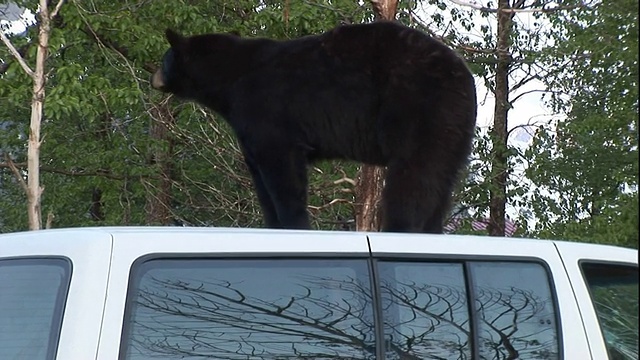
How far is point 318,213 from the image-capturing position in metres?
12.3

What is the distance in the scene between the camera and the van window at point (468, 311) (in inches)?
135

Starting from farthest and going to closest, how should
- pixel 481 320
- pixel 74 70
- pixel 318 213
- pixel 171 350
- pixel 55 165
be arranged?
pixel 55 165
pixel 318 213
pixel 74 70
pixel 481 320
pixel 171 350

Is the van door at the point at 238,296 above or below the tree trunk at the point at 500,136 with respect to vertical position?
below

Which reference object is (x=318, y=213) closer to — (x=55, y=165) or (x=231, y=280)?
(x=55, y=165)

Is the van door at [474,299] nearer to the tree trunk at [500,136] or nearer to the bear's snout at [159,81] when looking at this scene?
the bear's snout at [159,81]

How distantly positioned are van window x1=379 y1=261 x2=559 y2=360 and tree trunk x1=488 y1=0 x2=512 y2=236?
32.9 feet

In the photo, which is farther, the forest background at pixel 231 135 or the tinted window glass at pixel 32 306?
the forest background at pixel 231 135

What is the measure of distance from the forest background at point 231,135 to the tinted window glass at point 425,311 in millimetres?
5922

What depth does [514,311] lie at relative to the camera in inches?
145

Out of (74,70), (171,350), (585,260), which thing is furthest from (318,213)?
(171,350)

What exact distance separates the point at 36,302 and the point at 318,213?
9.19m

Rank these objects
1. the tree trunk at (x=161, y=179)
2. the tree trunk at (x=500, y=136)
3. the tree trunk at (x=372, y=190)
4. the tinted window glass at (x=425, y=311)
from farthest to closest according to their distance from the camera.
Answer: the tree trunk at (x=500, y=136) < the tree trunk at (x=161, y=179) < the tree trunk at (x=372, y=190) < the tinted window glass at (x=425, y=311)

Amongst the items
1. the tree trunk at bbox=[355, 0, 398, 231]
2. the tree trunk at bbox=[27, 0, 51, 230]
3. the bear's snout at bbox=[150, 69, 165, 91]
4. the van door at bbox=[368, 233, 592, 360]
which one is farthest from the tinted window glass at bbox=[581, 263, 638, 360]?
the tree trunk at bbox=[27, 0, 51, 230]

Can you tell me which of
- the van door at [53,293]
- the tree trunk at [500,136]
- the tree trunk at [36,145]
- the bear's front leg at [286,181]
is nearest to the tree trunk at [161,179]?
the tree trunk at [500,136]
